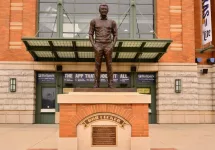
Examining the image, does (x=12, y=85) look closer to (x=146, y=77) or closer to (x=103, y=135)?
(x=146, y=77)

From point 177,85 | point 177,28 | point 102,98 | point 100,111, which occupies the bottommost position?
point 100,111

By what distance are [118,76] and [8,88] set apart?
7.24 m

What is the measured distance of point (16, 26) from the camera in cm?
2058

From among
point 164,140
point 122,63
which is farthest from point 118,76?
point 164,140

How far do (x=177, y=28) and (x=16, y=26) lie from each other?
10.8 m

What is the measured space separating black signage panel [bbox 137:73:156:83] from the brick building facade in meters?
0.46

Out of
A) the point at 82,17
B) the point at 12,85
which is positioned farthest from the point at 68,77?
the point at 82,17

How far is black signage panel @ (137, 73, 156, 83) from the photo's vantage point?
2128 cm

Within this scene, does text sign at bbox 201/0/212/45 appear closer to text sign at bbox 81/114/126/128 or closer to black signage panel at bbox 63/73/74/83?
black signage panel at bbox 63/73/74/83

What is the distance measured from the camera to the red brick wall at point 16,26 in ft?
66.7

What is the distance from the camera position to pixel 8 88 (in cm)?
2002

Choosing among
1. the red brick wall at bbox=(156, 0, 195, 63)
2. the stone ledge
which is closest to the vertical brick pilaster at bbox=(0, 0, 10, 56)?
the red brick wall at bbox=(156, 0, 195, 63)

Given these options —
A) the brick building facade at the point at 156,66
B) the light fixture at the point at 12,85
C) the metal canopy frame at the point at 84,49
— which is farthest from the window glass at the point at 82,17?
the light fixture at the point at 12,85

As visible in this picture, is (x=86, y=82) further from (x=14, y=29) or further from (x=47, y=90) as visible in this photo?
(x=14, y=29)
